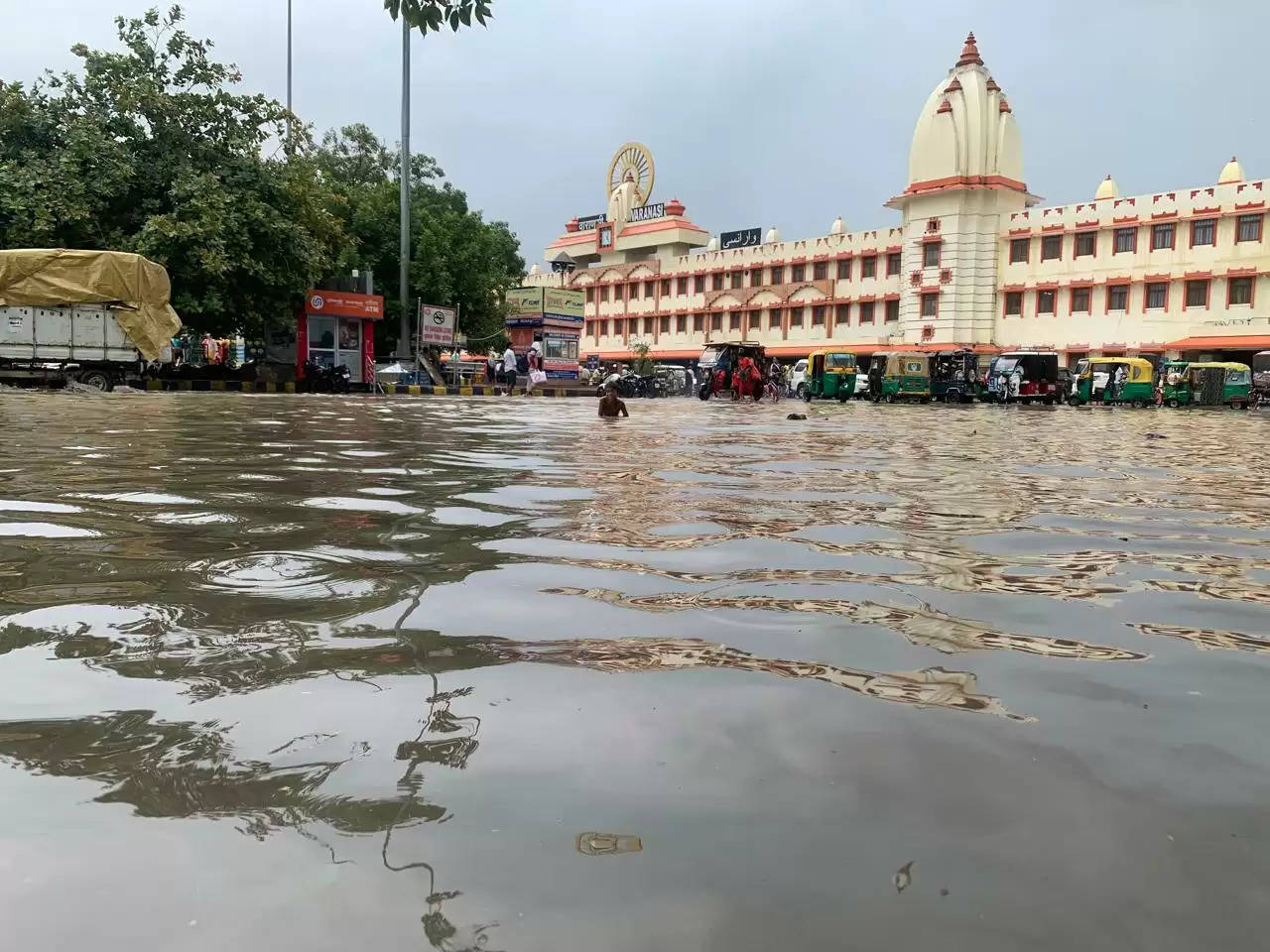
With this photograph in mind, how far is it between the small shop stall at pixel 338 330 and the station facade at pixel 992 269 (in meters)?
22.7

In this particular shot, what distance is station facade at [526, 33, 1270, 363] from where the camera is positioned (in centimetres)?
3394

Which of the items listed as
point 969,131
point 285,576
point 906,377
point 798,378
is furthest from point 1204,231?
point 285,576

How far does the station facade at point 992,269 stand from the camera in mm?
33938

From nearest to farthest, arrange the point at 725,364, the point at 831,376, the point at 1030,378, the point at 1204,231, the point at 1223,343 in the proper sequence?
1. the point at 1030,378
2. the point at 1223,343
3. the point at 725,364
4. the point at 831,376
5. the point at 1204,231

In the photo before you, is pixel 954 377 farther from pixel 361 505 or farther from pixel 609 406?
pixel 361 505

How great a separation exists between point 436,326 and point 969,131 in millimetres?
22471

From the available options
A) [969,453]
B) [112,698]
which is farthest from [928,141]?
[112,698]

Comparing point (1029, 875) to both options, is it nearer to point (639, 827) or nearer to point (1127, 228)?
point (639, 827)

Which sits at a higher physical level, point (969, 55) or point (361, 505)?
point (969, 55)

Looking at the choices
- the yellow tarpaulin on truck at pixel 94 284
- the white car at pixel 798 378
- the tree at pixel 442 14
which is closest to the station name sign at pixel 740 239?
the white car at pixel 798 378

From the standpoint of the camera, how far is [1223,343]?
33.2m

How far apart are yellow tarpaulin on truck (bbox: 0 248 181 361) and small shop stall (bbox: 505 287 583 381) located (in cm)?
1548

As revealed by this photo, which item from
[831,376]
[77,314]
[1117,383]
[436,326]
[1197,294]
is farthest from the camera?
[1197,294]

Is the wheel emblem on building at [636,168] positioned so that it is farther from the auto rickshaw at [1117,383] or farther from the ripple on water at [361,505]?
the ripple on water at [361,505]
